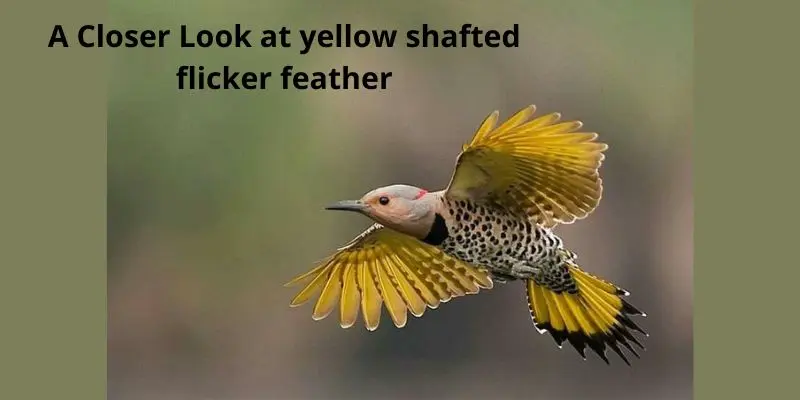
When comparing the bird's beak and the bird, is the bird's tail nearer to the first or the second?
the bird

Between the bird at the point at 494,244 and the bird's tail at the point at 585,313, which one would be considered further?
the bird's tail at the point at 585,313

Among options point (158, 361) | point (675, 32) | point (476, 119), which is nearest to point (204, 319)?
point (158, 361)

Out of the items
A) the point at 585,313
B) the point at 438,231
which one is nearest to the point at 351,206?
the point at 438,231

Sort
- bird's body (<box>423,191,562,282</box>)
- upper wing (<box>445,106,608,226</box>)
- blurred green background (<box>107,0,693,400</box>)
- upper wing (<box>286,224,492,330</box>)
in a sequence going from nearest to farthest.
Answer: upper wing (<box>445,106,608,226</box>), bird's body (<box>423,191,562,282</box>), upper wing (<box>286,224,492,330</box>), blurred green background (<box>107,0,693,400</box>)

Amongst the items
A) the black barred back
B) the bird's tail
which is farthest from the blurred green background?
the black barred back

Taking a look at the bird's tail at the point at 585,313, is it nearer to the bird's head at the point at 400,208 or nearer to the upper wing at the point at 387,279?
the upper wing at the point at 387,279

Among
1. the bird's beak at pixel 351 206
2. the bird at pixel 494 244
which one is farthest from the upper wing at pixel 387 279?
the bird's beak at pixel 351 206

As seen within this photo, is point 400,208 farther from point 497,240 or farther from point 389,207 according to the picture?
point 497,240
